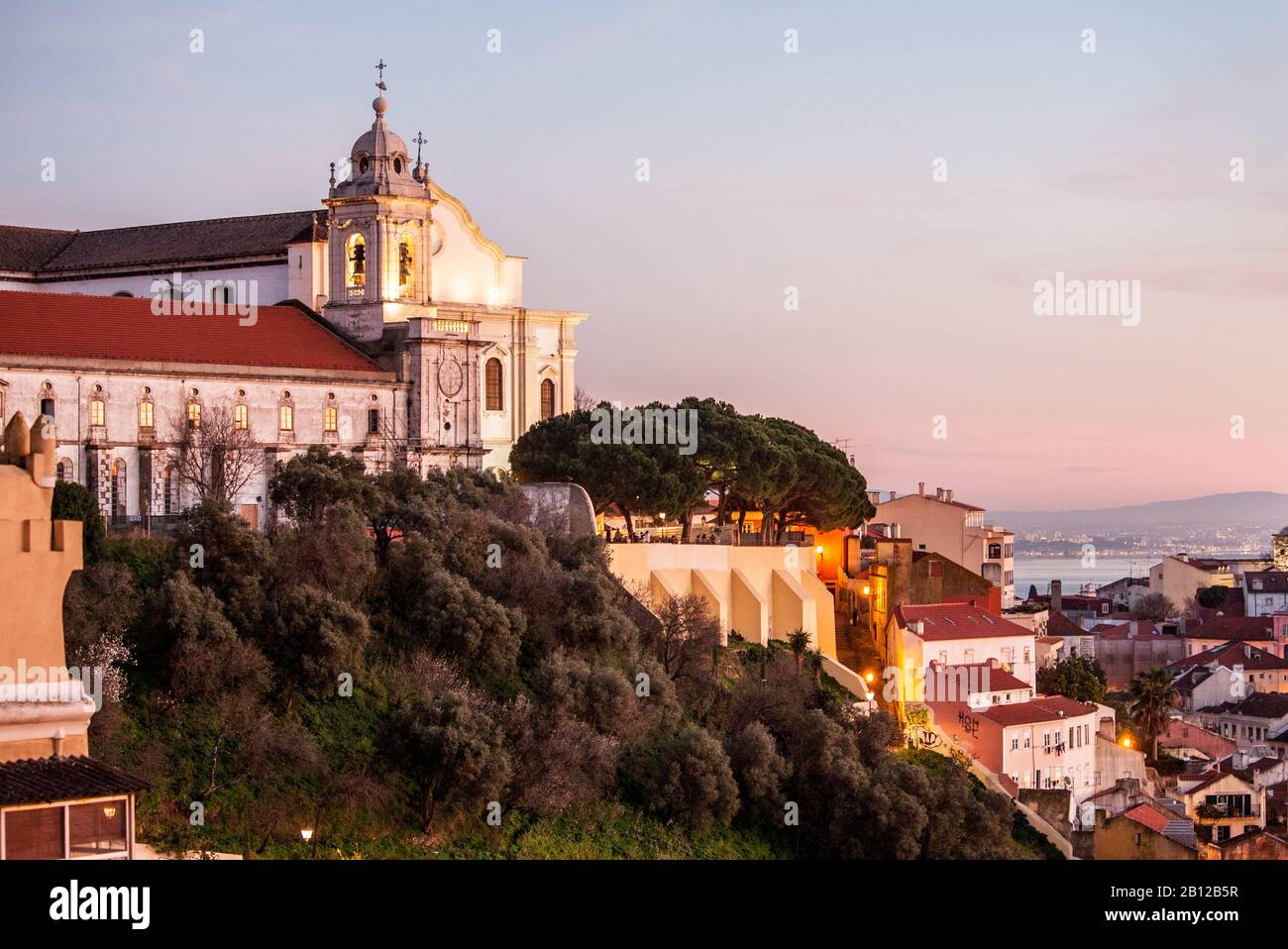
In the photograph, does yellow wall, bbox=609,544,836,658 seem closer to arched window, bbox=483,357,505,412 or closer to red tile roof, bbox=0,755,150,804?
arched window, bbox=483,357,505,412

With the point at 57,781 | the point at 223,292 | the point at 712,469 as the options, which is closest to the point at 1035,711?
the point at 712,469

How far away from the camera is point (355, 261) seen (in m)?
48.5

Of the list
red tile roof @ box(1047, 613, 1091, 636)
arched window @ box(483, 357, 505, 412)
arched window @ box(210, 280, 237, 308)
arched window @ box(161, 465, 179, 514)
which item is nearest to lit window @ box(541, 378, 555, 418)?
arched window @ box(483, 357, 505, 412)

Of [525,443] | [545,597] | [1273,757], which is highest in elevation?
[525,443]

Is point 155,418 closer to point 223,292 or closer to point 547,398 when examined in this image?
point 223,292

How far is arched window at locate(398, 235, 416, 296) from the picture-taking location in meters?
48.5

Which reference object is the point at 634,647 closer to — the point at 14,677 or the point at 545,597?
the point at 545,597

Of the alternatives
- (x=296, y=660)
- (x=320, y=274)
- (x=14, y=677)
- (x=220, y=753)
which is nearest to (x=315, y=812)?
(x=220, y=753)

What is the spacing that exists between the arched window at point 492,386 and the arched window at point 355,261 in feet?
13.4

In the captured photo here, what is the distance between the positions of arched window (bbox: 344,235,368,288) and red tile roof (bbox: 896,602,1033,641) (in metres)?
16.5

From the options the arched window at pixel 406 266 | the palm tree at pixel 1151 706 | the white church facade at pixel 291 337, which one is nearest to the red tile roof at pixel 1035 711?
the palm tree at pixel 1151 706

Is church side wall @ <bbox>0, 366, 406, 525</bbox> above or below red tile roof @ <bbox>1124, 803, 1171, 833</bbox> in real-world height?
above
